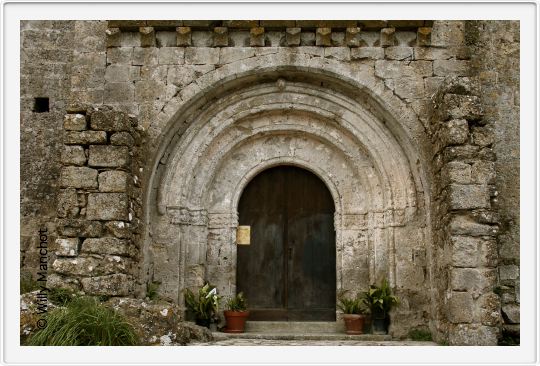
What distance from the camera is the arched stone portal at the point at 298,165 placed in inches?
324

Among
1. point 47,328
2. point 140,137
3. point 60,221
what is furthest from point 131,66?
point 47,328

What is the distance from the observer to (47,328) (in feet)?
19.7

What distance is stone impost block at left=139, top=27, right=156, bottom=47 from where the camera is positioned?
827 centimetres

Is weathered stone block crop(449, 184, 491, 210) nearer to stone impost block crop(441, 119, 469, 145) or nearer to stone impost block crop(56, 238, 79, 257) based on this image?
stone impost block crop(441, 119, 469, 145)

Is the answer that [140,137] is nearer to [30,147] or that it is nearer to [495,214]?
[30,147]

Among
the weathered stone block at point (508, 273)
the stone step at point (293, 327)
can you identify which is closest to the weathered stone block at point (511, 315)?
the weathered stone block at point (508, 273)

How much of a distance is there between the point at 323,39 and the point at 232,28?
1196mm

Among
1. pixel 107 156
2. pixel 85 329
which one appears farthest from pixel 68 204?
pixel 85 329

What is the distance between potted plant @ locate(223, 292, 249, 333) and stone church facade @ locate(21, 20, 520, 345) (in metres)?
0.31

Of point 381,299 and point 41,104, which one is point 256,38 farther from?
point 381,299

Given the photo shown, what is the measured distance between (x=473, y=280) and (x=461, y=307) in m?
0.33

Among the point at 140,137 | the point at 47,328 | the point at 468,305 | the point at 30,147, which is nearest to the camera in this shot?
the point at 47,328

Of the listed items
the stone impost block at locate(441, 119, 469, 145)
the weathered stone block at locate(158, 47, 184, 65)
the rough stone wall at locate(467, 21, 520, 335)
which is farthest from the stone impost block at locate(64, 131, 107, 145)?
the rough stone wall at locate(467, 21, 520, 335)

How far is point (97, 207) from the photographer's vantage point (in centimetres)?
734
